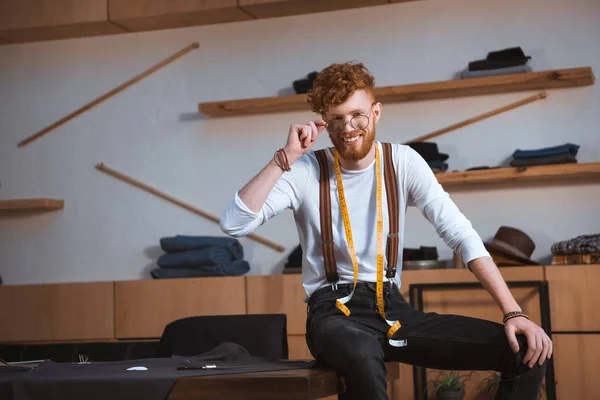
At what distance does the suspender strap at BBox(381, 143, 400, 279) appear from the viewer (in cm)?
242

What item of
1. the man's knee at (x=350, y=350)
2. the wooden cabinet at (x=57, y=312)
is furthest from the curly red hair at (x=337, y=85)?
the wooden cabinet at (x=57, y=312)

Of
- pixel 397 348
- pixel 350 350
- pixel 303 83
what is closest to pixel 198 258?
pixel 303 83

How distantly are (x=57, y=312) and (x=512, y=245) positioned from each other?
8.34ft

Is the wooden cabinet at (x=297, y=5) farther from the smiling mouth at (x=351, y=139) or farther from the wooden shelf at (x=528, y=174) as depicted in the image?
the smiling mouth at (x=351, y=139)

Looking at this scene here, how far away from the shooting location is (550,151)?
4.24m

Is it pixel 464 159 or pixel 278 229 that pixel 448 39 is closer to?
pixel 464 159

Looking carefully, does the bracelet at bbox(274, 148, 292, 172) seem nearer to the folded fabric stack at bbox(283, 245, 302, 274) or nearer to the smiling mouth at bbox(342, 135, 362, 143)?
the smiling mouth at bbox(342, 135, 362, 143)

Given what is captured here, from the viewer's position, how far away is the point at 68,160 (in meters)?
5.30

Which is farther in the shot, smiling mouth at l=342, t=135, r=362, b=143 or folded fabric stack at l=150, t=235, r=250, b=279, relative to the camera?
folded fabric stack at l=150, t=235, r=250, b=279

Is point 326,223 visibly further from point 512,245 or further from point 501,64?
point 501,64

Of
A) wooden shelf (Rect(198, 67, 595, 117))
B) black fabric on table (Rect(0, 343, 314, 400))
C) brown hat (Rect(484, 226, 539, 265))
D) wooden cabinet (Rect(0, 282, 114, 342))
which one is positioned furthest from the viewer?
wooden cabinet (Rect(0, 282, 114, 342))

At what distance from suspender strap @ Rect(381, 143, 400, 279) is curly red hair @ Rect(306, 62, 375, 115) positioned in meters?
0.22

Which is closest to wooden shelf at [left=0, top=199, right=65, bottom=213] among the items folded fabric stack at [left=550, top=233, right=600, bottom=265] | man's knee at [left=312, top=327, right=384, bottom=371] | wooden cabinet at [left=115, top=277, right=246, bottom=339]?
wooden cabinet at [left=115, top=277, right=246, bottom=339]

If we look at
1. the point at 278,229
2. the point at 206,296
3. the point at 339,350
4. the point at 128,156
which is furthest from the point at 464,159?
the point at 339,350
